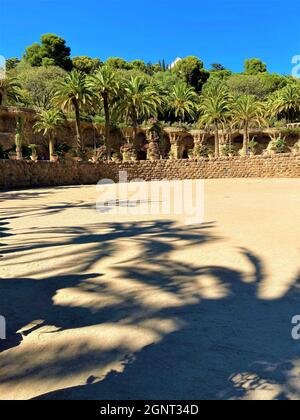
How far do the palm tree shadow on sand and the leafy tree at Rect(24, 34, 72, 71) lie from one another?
7634 cm

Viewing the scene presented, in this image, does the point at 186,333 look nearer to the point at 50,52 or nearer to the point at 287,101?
the point at 287,101

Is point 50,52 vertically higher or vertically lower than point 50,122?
higher

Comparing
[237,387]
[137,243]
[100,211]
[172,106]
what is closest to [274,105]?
[172,106]

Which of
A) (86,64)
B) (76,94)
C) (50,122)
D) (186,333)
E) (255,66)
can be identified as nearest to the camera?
(186,333)

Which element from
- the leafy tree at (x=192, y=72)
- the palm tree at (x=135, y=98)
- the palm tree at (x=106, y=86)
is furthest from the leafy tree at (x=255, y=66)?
the palm tree at (x=106, y=86)

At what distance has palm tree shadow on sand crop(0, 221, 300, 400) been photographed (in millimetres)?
2717

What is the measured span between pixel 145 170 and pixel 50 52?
52932 mm

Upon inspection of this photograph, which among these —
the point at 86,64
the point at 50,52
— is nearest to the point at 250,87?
the point at 86,64

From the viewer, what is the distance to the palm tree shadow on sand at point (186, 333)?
272cm

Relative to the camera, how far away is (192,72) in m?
79.5

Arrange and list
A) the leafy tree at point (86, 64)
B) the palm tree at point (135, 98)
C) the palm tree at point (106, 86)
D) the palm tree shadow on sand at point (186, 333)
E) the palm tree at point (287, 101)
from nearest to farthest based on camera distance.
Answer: the palm tree shadow on sand at point (186, 333) < the palm tree at point (106, 86) < the palm tree at point (135, 98) < the palm tree at point (287, 101) < the leafy tree at point (86, 64)

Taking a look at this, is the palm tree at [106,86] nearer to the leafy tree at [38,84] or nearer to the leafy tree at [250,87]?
the leafy tree at [38,84]

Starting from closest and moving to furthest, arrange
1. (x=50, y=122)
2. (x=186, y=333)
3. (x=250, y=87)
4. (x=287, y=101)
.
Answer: (x=186, y=333), (x=50, y=122), (x=287, y=101), (x=250, y=87)

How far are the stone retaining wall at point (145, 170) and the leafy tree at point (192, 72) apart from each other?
50.6 metres
